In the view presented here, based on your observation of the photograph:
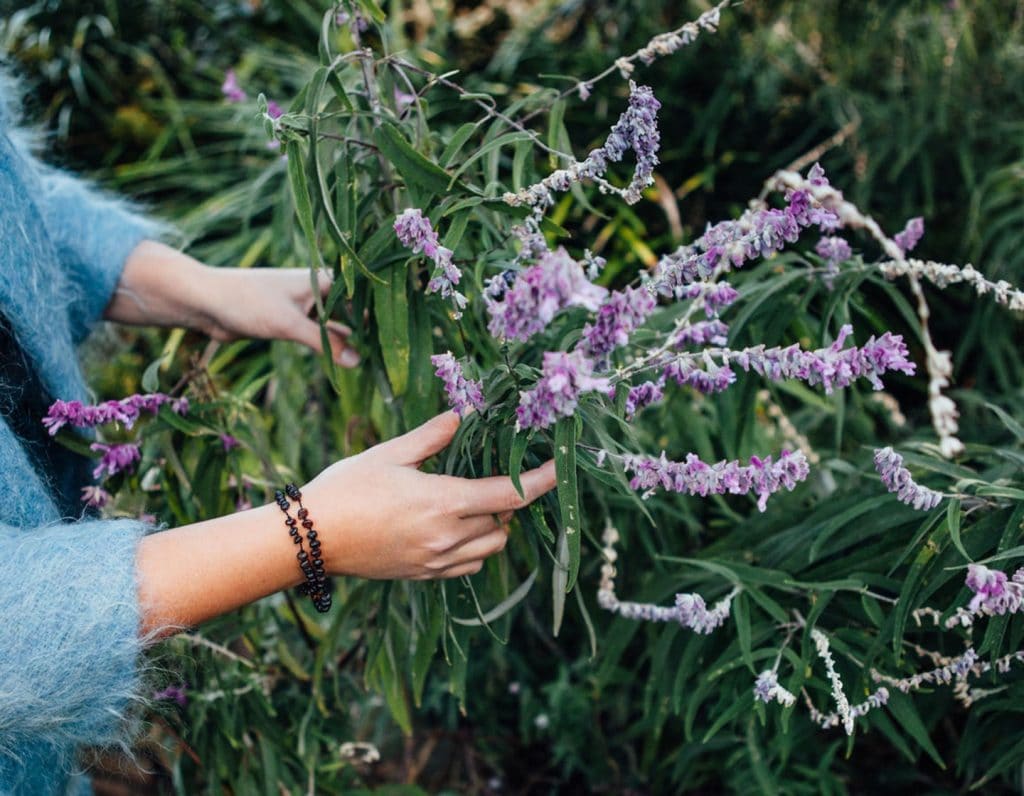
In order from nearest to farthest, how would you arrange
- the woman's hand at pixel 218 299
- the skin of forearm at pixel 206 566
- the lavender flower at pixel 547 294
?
1. the lavender flower at pixel 547 294
2. the skin of forearm at pixel 206 566
3. the woman's hand at pixel 218 299

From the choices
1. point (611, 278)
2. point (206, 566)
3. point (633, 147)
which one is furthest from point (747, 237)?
point (611, 278)

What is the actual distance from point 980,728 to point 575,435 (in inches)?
20.5

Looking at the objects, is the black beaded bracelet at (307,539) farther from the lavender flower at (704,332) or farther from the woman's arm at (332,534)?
the lavender flower at (704,332)

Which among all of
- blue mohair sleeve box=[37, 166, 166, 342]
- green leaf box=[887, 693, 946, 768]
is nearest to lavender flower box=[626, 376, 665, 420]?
green leaf box=[887, 693, 946, 768]

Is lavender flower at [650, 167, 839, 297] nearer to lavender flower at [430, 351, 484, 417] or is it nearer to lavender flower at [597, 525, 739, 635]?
lavender flower at [430, 351, 484, 417]

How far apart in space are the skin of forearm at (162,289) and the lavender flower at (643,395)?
0.56 meters

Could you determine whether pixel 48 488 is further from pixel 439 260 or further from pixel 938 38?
pixel 938 38

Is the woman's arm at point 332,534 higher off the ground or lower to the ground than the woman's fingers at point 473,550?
higher

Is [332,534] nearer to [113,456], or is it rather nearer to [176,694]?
[113,456]

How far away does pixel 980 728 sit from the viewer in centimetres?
88

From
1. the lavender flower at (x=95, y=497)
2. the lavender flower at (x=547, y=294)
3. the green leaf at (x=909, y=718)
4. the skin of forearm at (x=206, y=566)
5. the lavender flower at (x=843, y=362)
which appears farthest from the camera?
the lavender flower at (x=95, y=497)

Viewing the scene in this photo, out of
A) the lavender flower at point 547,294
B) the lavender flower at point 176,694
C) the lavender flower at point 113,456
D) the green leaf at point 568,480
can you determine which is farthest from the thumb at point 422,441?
the lavender flower at point 176,694

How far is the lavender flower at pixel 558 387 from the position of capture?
530 mm

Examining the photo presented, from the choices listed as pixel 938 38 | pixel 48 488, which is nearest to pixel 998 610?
pixel 48 488
